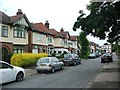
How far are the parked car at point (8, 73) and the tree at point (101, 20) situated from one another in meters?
8.55

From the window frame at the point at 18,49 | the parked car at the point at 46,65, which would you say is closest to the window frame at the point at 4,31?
the window frame at the point at 18,49

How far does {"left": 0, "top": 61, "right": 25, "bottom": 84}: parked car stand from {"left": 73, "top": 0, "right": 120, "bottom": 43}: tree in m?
8.55

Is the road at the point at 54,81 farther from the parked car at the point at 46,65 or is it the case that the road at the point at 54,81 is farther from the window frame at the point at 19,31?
the window frame at the point at 19,31

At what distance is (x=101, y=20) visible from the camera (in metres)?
21.3

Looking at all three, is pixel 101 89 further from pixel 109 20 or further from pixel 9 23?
pixel 9 23

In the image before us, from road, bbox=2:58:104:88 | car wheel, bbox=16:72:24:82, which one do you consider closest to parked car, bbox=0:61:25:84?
car wheel, bbox=16:72:24:82

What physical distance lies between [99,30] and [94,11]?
1.92 meters

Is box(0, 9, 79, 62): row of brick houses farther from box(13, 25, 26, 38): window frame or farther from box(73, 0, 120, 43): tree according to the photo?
box(73, 0, 120, 43): tree

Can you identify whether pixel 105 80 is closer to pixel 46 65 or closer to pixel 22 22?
pixel 46 65

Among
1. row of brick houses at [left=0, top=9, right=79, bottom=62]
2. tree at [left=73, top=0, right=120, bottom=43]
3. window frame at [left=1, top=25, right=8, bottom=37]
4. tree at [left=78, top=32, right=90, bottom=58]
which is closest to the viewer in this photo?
tree at [left=73, top=0, right=120, bottom=43]

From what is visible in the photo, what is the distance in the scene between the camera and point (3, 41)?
32.8 m

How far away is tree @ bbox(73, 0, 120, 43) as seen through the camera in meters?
20.6

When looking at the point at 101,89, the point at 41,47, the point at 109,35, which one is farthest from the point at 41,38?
the point at 101,89

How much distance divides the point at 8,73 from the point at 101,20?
964 centimetres
